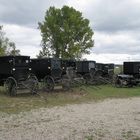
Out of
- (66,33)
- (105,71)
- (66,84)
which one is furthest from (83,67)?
(66,33)

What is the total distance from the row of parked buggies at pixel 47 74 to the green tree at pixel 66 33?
1922 cm

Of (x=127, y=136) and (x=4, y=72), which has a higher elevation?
(x=4, y=72)

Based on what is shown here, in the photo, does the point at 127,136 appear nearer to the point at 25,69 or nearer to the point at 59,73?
the point at 25,69

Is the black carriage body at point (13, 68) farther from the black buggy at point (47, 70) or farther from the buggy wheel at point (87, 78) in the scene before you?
the buggy wheel at point (87, 78)

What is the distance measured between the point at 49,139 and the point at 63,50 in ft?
170

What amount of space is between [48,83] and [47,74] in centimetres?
99

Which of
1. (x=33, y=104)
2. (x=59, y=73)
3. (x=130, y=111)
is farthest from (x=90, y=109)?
(x=59, y=73)

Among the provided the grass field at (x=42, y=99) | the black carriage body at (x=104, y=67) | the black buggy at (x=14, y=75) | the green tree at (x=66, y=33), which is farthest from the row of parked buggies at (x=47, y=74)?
the green tree at (x=66, y=33)

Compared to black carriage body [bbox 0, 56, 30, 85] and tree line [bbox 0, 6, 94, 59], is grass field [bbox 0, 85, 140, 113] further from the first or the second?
tree line [bbox 0, 6, 94, 59]

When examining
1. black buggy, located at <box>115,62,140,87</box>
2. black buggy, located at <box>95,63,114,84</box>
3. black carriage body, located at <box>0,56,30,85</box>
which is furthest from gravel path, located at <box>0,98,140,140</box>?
black buggy, located at <box>95,63,114,84</box>

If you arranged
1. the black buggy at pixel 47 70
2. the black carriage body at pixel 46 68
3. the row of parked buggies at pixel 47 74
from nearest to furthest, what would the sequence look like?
1. the row of parked buggies at pixel 47 74
2. the black buggy at pixel 47 70
3. the black carriage body at pixel 46 68

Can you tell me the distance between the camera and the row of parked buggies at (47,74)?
26.8m

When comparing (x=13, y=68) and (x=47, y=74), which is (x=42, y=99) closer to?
(x=13, y=68)

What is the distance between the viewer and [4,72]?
27.0 meters
